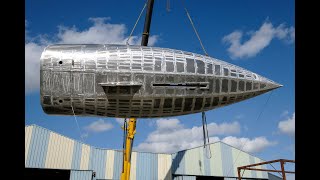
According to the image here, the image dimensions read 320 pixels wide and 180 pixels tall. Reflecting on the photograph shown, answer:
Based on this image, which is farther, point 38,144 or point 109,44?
point 38,144

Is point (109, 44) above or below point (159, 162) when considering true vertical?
above

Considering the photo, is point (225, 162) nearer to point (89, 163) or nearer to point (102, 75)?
point (89, 163)

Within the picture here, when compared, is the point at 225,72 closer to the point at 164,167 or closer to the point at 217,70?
the point at 217,70

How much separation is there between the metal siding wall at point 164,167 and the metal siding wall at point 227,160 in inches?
Result: 338

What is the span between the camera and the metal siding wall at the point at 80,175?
39031 millimetres

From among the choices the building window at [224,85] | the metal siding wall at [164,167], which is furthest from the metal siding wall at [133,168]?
the building window at [224,85]

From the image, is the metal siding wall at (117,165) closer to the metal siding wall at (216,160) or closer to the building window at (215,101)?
the metal siding wall at (216,160)

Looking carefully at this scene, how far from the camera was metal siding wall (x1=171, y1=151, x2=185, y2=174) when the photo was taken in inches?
1754

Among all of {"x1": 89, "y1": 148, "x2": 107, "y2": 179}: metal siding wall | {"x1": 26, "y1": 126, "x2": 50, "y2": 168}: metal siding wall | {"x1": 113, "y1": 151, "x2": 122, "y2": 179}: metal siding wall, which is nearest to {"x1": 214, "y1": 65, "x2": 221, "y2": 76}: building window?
{"x1": 26, "y1": 126, "x2": 50, "y2": 168}: metal siding wall

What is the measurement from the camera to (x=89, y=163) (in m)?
40.6

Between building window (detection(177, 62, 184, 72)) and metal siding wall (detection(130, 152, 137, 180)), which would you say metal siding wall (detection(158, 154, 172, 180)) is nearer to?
metal siding wall (detection(130, 152, 137, 180))

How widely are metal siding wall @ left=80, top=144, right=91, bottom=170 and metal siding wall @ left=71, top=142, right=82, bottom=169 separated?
410 millimetres
